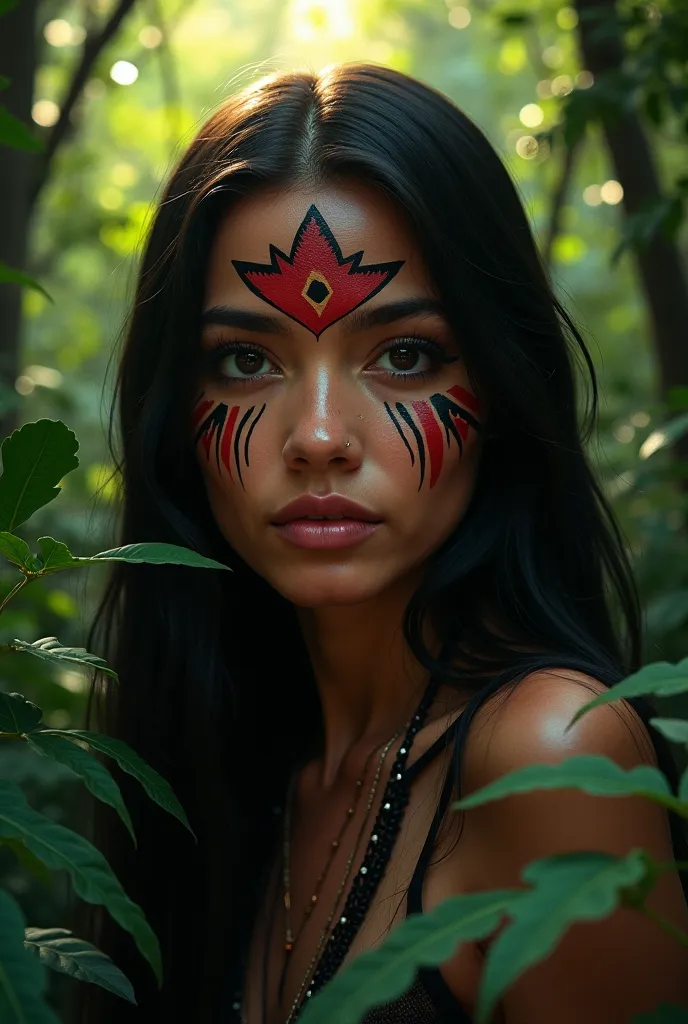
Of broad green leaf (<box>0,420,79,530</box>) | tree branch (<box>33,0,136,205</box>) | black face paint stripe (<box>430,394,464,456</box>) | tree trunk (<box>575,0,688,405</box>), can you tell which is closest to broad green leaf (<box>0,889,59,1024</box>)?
broad green leaf (<box>0,420,79,530</box>)

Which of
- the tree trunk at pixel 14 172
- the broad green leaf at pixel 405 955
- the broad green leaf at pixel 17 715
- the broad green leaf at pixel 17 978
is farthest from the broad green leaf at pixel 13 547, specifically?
the tree trunk at pixel 14 172

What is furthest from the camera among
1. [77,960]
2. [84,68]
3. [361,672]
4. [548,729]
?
[84,68]

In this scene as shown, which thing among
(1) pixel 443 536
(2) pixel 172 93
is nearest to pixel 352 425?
(1) pixel 443 536

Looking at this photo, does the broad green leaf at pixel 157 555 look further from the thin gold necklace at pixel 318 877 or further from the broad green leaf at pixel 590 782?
the thin gold necklace at pixel 318 877

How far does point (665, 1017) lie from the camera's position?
3.26 feet

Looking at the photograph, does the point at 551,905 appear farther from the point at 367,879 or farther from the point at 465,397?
the point at 465,397

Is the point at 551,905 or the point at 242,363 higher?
the point at 242,363

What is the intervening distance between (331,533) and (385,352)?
0.31m

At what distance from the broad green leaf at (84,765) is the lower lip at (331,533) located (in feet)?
2.13

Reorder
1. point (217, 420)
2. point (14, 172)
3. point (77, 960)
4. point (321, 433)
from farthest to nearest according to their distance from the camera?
1. point (14, 172)
2. point (217, 420)
3. point (321, 433)
4. point (77, 960)

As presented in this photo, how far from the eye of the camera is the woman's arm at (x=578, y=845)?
1.49m

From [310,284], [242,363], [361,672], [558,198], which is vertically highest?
[558,198]

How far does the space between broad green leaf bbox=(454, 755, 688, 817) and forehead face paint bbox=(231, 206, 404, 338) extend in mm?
1110

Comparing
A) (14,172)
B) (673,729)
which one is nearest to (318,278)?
(673,729)
